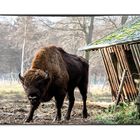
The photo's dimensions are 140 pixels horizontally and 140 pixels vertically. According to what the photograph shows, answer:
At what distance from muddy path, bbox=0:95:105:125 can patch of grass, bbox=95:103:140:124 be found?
0.27 ft

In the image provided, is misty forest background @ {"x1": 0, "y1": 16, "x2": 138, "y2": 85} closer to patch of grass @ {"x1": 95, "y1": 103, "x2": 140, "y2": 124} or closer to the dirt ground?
the dirt ground

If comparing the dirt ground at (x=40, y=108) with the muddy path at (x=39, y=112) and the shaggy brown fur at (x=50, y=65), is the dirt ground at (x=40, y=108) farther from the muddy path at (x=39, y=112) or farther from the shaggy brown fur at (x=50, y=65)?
the shaggy brown fur at (x=50, y=65)

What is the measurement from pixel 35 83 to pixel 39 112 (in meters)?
0.36

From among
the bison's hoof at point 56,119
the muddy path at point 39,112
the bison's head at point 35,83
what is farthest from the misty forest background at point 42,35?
the bison's hoof at point 56,119

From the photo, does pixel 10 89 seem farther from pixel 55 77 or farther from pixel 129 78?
pixel 129 78

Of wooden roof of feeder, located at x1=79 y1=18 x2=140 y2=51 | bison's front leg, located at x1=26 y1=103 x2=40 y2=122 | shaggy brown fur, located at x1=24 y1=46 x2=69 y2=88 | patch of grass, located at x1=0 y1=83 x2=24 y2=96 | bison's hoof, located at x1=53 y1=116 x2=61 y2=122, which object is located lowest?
bison's hoof, located at x1=53 y1=116 x2=61 y2=122

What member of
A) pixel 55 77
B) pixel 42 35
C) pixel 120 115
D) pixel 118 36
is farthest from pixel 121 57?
pixel 42 35

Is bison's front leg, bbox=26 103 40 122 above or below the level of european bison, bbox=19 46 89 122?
below

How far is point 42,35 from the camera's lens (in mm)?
5578

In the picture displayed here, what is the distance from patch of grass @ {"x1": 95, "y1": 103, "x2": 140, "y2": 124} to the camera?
18.2ft

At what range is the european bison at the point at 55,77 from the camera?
17.8ft

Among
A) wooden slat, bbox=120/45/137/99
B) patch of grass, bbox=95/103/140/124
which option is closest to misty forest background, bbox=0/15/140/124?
patch of grass, bbox=95/103/140/124
